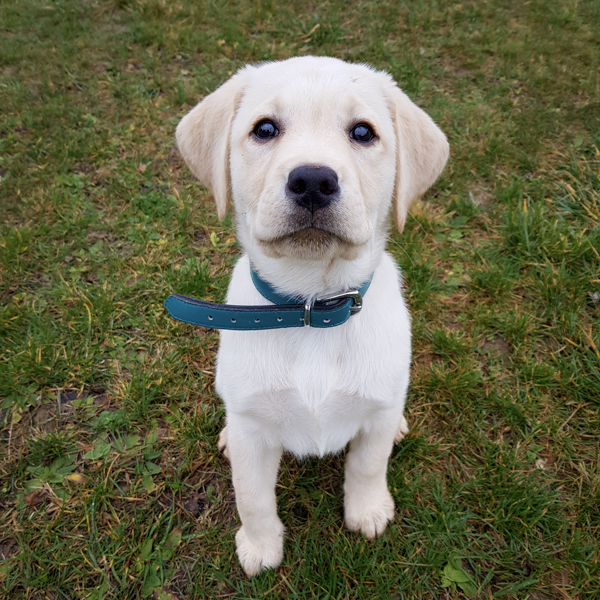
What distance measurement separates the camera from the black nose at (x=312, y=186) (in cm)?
150

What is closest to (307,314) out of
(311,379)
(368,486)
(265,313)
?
(265,313)

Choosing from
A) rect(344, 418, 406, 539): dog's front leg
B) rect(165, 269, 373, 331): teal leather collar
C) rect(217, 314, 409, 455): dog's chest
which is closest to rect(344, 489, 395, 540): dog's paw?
rect(344, 418, 406, 539): dog's front leg

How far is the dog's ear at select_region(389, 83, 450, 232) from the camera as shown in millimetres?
1920

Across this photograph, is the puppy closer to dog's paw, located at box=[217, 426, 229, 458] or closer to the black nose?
the black nose

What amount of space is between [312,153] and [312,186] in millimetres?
156

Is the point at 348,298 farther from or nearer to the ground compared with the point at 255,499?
farther from the ground

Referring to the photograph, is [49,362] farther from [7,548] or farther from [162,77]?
[162,77]

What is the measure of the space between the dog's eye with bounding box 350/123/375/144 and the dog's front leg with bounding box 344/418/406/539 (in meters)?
1.26

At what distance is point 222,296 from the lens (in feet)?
11.3

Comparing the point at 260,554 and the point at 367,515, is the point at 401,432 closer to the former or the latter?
the point at 367,515

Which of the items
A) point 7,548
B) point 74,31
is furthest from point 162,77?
point 7,548

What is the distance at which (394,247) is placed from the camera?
3.53 metres

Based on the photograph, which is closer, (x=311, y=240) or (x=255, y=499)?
(x=311, y=240)

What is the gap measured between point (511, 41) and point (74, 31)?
482 cm
